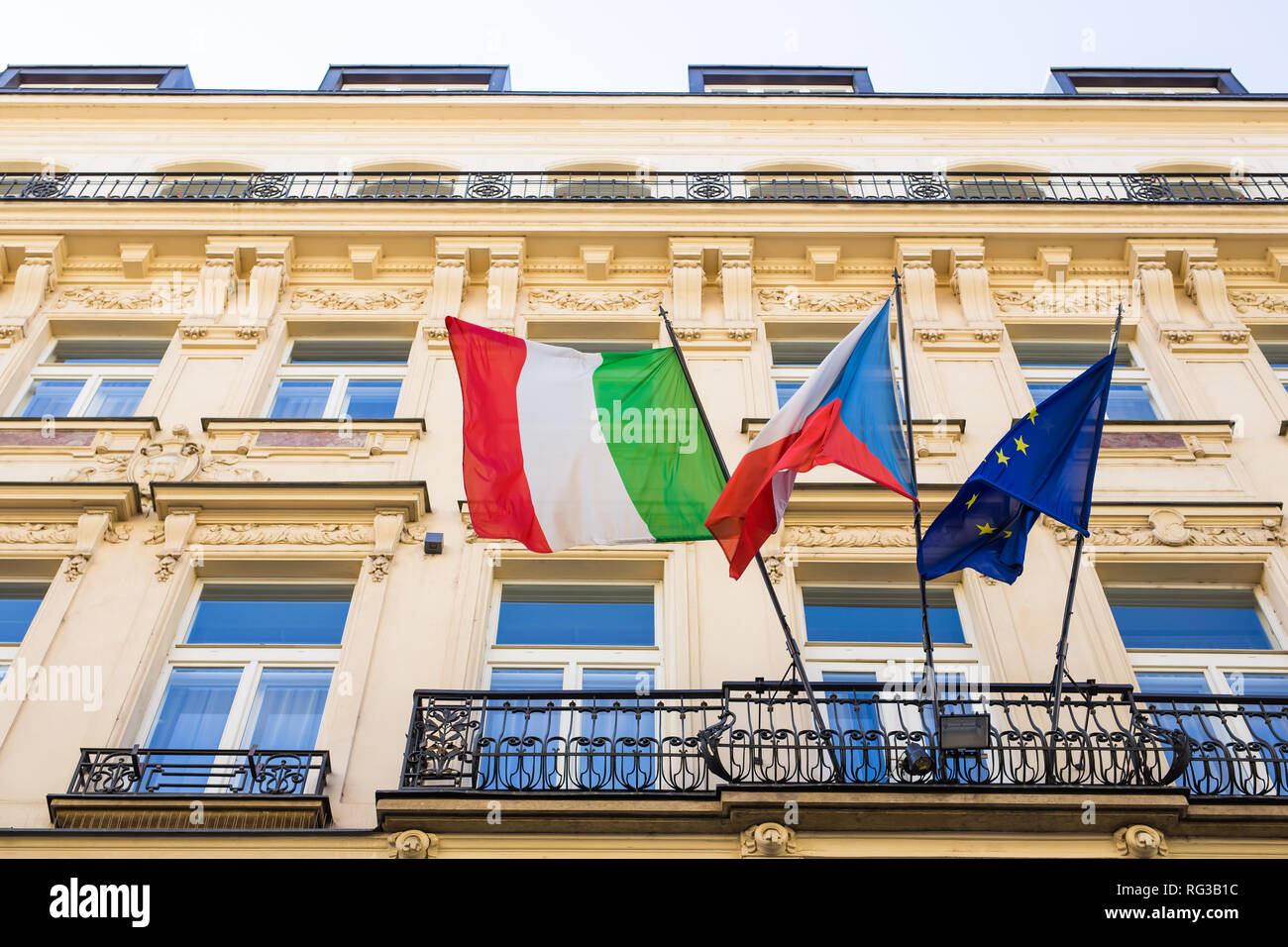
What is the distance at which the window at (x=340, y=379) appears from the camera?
44.9 feet

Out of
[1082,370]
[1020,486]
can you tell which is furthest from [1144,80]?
[1020,486]

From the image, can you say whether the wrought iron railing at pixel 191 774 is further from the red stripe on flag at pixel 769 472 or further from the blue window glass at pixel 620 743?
the red stripe on flag at pixel 769 472

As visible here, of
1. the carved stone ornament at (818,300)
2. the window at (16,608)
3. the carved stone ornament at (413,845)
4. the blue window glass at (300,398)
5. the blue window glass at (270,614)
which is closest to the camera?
the carved stone ornament at (413,845)

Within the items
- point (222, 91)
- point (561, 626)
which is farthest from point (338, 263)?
point (561, 626)

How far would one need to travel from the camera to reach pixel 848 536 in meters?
11.5

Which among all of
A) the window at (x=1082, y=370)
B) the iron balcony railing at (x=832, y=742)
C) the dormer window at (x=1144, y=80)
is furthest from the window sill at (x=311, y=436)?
the dormer window at (x=1144, y=80)

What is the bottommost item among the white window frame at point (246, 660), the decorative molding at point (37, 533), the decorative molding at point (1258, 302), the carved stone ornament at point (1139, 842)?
the carved stone ornament at point (1139, 842)

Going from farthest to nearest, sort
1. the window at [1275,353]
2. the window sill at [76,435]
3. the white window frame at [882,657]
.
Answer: the window at [1275,353] < the window sill at [76,435] < the white window frame at [882,657]

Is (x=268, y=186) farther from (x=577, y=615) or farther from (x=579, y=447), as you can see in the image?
(x=579, y=447)

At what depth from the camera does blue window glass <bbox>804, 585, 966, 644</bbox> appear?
35.9ft

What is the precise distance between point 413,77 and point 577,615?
508 inches

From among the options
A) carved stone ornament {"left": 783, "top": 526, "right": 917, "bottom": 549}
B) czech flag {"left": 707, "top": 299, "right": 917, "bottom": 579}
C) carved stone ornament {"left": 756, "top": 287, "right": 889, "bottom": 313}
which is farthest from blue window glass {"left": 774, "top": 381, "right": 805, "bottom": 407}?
czech flag {"left": 707, "top": 299, "right": 917, "bottom": 579}

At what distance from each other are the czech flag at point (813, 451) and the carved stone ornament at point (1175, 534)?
2.74m

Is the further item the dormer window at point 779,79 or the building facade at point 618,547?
the dormer window at point 779,79
